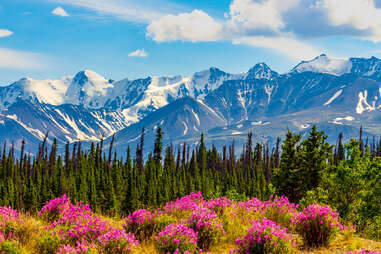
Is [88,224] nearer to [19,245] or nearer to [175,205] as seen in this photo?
[19,245]

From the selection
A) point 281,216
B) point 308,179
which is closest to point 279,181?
point 308,179

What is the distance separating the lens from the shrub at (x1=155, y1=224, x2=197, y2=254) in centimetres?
1127

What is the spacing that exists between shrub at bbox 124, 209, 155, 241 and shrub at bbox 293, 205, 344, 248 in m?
4.98

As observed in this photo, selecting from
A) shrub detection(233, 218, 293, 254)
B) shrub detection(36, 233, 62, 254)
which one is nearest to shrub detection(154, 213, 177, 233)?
shrub detection(233, 218, 293, 254)

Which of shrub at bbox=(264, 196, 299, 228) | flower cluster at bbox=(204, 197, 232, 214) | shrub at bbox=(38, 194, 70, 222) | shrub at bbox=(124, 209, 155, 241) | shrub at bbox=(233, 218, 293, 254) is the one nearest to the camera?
shrub at bbox=(233, 218, 293, 254)

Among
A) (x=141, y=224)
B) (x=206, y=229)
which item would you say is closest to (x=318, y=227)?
(x=206, y=229)

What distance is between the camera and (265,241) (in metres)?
11.2

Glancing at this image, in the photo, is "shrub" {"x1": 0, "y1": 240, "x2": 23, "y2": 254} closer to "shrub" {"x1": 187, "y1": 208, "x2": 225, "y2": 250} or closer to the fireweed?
"shrub" {"x1": 187, "y1": 208, "x2": 225, "y2": 250}

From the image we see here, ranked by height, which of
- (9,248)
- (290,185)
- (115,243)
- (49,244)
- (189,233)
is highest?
(189,233)

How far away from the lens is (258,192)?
102 meters

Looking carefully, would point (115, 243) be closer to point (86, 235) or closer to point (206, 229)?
point (86, 235)

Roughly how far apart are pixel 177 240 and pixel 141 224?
2.66 metres

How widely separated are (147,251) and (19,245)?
3.64 meters

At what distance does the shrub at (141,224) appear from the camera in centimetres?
1336
